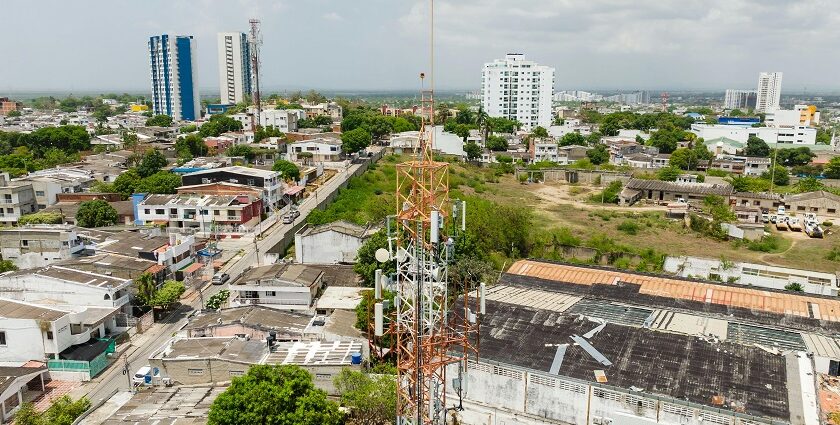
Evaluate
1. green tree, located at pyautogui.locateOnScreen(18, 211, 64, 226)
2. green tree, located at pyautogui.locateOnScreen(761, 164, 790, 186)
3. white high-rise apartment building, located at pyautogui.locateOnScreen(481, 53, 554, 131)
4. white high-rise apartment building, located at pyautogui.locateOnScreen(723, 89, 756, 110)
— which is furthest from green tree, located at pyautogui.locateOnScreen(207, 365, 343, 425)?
white high-rise apartment building, located at pyautogui.locateOnScreen(723, 89, 756, 110)

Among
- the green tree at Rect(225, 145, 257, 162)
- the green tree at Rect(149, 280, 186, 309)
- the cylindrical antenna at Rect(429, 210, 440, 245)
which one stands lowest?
the green tree at Rect(149, 280, 186, 309)

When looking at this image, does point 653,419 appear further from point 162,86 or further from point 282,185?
point 162,86

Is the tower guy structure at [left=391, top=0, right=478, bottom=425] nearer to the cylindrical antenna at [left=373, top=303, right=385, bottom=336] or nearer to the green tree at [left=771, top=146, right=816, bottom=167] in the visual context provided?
the cylindrical antenna at [left=373, top=303, right=385, bottom=336]

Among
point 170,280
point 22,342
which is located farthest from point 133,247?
point 22,342

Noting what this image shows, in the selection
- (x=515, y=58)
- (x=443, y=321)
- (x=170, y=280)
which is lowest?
(x=170, y=280)

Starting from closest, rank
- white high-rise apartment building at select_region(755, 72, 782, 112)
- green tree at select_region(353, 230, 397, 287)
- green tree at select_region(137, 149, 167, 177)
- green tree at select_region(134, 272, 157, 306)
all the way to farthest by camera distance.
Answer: green tree at select_region(134, 272, 157, 306) < green tree at select_region(353, 230, 397, 287) < green tree at select_region(137, 149, 167, 177) < white high-rise apartment building at select_region(755, 72, 782, 112)

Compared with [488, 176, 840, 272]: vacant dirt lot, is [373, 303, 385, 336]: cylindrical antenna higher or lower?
higher

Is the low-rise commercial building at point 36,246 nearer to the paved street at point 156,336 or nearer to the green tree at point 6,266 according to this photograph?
the green tree at point 6,266
